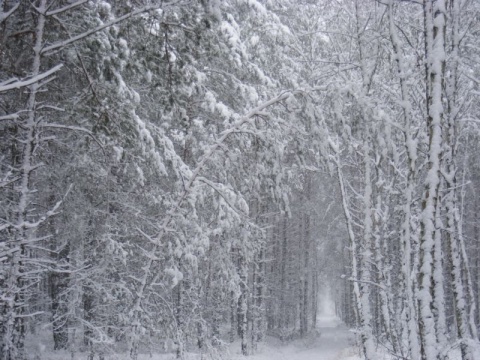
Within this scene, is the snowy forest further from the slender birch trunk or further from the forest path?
the forest path

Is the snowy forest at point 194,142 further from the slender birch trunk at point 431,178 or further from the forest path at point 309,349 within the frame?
the forest path at point 309,349

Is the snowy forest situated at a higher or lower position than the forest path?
higher

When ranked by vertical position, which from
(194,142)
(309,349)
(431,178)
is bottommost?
(309,349)

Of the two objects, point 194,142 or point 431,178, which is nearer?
point 431,178

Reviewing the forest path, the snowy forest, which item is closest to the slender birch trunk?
the snowy forest

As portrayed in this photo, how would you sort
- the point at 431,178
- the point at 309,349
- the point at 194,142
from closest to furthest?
the point at 431,178 < the point at 194,142 < the point at 309,349

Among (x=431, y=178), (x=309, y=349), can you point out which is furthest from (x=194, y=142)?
(x=309, y=349)

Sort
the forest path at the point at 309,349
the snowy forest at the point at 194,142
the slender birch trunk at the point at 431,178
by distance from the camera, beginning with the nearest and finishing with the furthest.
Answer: the slender birch trunk at the point at 431,178 → the snowy forest at the point at 194,142 → the forest path at the point at 309,349

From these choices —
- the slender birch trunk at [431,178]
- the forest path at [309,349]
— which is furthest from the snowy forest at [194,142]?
the forest path at [309,349]

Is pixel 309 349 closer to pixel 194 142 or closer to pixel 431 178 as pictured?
pixel 194 142

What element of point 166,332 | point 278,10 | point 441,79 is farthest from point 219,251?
point 278,10

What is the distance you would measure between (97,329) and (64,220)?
2.43 metres

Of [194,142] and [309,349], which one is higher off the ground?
[194,142]

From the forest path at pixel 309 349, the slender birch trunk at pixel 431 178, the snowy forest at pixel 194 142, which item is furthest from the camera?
the forest path at pixel 309 349
